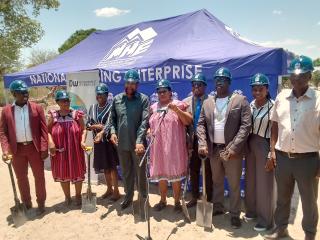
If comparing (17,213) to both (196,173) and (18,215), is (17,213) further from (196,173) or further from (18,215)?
(196,173)

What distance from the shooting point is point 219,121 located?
3.77m

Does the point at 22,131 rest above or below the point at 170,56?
below

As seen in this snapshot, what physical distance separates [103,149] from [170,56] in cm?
188

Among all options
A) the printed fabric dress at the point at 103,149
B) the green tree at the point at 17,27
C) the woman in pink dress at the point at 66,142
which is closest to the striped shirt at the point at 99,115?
the printed fabric dress at the point at 103,149

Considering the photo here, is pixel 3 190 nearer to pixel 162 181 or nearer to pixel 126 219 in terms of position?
pixel 126 219

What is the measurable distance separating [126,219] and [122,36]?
14.8 feet

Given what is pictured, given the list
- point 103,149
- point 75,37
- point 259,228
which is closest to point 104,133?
point 103,149

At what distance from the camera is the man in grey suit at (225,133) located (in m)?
3.61

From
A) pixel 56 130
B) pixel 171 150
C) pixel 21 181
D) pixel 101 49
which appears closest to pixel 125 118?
pixel 171 150

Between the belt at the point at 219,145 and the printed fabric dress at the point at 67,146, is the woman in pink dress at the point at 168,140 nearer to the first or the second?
the belt at the point at 219,145

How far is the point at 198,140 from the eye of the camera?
398cm

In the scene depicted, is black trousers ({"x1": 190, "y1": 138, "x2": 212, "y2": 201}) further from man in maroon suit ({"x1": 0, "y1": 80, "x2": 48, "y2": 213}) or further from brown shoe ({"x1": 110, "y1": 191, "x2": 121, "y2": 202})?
man in maroon suit ({"x1": 0, "y1": 80, "x2": 48, "y2": 213})

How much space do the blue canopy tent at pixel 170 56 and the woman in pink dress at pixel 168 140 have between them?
1.06 m

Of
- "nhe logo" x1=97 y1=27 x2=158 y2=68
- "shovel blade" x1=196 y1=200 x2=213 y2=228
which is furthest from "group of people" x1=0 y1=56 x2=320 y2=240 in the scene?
"nhe logo" x1=97 y1=27 x2=158 y2=68
